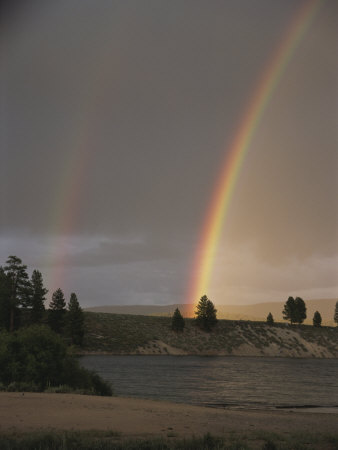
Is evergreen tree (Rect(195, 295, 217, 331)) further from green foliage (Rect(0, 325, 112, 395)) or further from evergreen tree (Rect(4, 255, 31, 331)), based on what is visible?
green foliage (Rect(0, 325, 112, 395))

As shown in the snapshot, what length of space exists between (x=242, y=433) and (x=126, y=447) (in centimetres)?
699

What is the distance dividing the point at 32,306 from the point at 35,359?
71.0 m

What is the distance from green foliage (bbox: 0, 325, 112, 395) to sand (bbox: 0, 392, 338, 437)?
15.9 feet

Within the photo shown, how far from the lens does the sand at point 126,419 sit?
66.0 ft

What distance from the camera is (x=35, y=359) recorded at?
3359 centimetres

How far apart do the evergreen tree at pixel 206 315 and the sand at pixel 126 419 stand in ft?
378

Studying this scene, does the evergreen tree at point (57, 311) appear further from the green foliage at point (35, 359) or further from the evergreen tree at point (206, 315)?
the green foliage at point (35, 359)

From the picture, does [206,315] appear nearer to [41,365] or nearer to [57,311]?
[57,311]

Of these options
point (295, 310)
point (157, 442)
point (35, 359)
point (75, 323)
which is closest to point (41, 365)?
point (35, 359)

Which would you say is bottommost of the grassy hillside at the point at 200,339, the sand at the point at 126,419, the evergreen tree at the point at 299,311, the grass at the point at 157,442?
the grassy hillside at the point at 200,339

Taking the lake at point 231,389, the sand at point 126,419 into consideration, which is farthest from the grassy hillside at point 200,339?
the sand at point 126,419

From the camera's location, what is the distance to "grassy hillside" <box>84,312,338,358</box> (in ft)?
400

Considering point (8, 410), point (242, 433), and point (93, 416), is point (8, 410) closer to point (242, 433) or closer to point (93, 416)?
point (93, 416)

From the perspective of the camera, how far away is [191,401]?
135 feet
